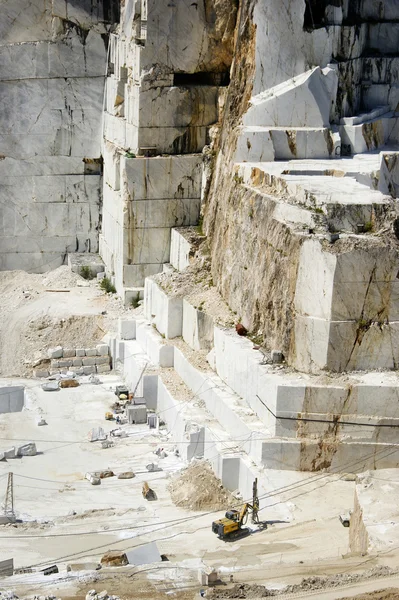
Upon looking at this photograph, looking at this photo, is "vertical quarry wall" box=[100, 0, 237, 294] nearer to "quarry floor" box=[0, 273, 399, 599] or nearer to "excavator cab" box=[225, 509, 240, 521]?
"quarry floor" box=[0, 273, 399, 599]

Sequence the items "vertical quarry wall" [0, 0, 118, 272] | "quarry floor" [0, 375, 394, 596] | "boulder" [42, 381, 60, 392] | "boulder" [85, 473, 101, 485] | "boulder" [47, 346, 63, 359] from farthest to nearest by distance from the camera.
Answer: "vertical quarry wall" [0, 0, 118, 272] < "boulder" [47, 346, 63, 359] < "boulder" [42, 381, 60, 392] < "boulder" [85, 473, 101, 485] < "quarry floor" [0, 375, 394, 596]

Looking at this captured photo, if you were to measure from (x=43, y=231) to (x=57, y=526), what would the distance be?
551 inches

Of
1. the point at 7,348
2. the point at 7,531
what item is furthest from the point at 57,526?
the point at 7,348

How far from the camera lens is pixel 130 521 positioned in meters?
23.1

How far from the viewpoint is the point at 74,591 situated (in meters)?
→ 19.2

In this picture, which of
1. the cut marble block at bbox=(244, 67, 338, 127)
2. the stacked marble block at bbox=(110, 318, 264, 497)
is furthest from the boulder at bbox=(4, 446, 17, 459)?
the cut marble block at bbox=(244, 67, 338, 127)

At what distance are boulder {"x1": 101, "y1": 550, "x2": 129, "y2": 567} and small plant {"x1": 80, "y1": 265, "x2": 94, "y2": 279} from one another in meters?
14.6

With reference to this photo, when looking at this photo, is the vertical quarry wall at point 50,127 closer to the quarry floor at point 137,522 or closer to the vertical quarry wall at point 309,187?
the vertical quarry wall at point 309,187

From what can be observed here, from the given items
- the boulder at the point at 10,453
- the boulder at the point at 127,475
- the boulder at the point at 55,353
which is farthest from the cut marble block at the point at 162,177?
the boulder at the point at 127,475

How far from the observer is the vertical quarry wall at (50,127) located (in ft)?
112

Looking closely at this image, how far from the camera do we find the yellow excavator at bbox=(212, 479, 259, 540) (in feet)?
72.4

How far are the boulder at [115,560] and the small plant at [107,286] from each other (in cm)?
1338

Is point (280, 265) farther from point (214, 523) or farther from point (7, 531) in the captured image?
point (7, 531)

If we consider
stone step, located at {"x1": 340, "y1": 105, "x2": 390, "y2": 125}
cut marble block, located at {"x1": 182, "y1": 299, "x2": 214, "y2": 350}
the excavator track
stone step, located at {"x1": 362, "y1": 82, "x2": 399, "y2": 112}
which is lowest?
the excavator track
